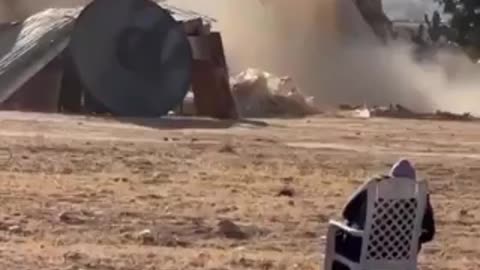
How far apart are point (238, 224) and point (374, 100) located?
39.1 metres

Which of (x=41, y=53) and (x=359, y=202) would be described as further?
(x=41, y=53)

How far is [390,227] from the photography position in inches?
357

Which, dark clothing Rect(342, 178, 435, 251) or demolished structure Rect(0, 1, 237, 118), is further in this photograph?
demolished structure Rect(0, 1, 237, 118)

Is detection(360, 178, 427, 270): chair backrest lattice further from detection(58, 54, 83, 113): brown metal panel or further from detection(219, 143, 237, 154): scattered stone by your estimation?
detection(58, 54, 83, 113): brown metal panel

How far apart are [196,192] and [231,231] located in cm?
320

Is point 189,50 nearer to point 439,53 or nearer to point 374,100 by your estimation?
point 374,100

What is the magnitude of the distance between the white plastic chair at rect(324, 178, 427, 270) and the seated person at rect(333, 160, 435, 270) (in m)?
0.03

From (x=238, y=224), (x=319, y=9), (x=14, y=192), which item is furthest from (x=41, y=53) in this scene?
(x=319, y=9)

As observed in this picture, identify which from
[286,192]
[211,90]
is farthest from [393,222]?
[211,90]

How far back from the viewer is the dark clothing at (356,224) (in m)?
9.02

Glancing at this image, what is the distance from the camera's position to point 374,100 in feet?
175

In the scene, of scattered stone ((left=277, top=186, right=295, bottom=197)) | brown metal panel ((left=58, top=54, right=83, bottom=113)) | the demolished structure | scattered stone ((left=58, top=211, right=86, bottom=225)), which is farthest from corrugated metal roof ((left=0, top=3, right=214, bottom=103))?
scattered stone ((left=58, top=211, right=86, bottom=225))

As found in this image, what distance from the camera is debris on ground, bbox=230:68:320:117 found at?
39.5 m

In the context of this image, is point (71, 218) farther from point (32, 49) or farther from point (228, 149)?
point (32, 49)
